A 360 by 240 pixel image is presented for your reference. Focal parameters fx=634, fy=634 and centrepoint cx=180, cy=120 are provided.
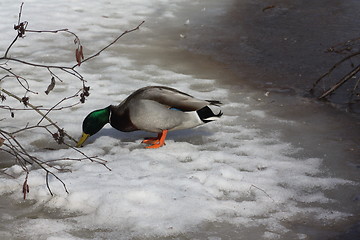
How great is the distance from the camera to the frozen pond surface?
385cm

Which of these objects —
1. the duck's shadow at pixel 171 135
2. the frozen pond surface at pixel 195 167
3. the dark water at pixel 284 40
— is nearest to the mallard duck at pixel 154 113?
the frozen pond surface at pixel 195 167

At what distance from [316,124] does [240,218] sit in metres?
1.96

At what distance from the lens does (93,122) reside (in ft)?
16.4

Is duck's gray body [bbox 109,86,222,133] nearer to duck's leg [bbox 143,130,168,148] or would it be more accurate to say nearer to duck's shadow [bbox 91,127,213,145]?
duck's leg [bbox 143,130,168,148]

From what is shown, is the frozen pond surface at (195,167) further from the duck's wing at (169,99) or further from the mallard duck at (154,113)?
the duck's wing at (169,99)

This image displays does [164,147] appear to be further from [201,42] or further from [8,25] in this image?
[8,25]

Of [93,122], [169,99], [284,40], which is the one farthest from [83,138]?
[284,40]

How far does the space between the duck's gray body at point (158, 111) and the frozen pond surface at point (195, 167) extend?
221 mm

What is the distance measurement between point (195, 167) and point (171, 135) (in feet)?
2.64

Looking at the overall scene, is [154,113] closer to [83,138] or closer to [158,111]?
[158,111]

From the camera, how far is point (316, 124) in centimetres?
563

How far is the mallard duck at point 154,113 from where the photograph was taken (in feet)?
16.0

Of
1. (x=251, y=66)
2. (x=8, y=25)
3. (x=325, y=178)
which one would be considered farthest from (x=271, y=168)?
(x=8, y=25)

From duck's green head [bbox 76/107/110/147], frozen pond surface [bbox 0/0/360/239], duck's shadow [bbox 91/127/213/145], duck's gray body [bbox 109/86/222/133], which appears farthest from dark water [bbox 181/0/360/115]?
duck's green head [bbox 76/107/110/147]
